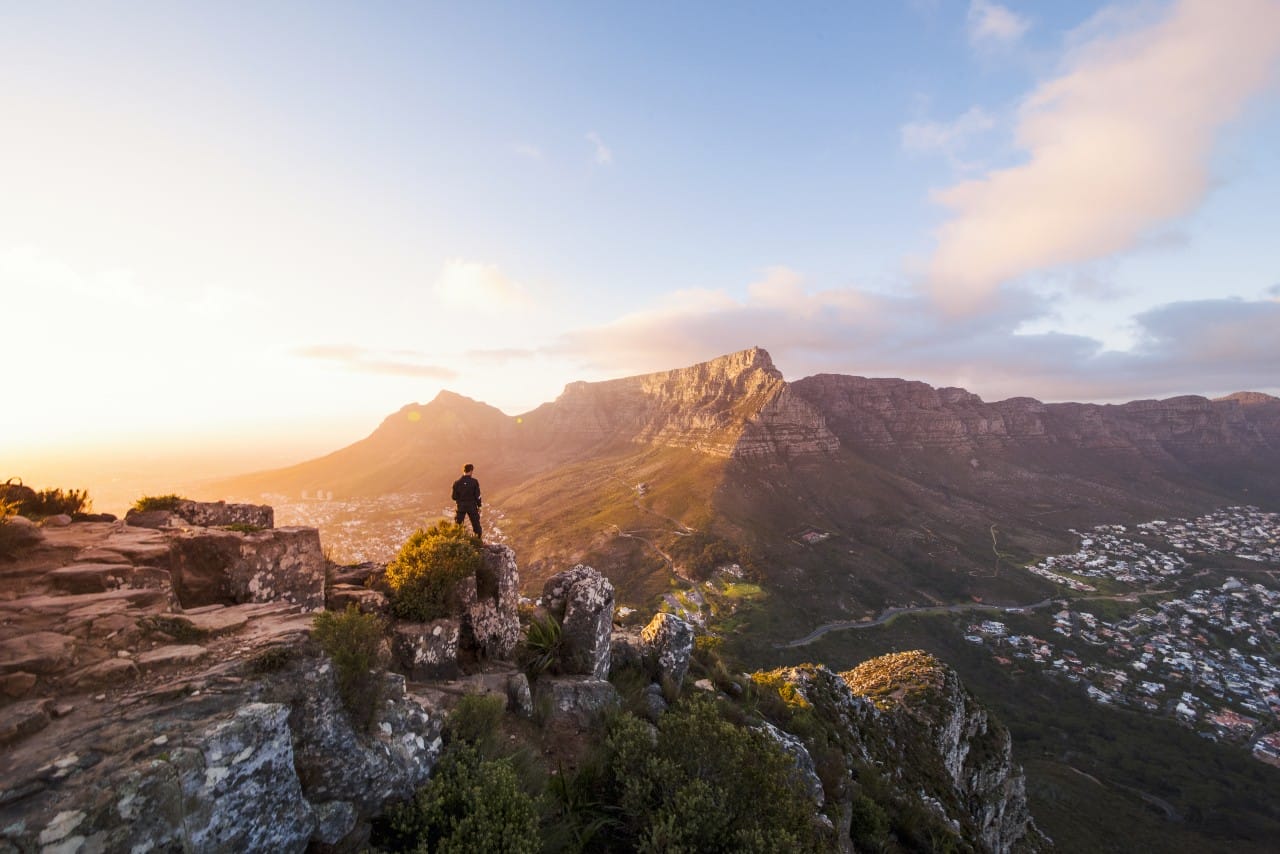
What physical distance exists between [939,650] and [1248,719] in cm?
4318

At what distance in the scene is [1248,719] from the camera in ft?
233

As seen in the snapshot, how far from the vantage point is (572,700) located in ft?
38.8

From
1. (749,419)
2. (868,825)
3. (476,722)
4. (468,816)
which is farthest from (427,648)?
(749,419)

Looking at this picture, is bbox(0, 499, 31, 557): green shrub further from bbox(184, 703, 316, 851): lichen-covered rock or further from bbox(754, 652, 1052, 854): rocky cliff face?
bbox(754, 652, 1052, 854): rocky cliff face

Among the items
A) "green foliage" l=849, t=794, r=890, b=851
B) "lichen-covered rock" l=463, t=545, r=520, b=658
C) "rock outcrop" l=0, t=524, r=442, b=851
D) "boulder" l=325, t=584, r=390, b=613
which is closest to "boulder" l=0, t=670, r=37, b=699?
"rock outcrop" l=0, t=524, r=442, b=851

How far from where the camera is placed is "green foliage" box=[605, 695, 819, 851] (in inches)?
307

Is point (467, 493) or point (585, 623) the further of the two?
point (467, 493)

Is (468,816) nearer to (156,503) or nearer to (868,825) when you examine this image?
(156,503)

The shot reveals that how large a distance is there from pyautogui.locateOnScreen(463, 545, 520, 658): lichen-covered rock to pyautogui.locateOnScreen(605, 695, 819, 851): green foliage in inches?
170

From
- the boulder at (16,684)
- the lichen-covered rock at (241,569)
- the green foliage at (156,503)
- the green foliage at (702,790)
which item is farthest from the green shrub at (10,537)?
the green foliage at (702,790)

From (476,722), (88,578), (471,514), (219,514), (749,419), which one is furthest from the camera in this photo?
(749,419)

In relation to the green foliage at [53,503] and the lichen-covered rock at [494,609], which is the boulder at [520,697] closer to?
the lichen-covered rock at [494,609]

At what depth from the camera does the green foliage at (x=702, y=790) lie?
7801 mm

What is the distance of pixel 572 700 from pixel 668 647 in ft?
16.3
